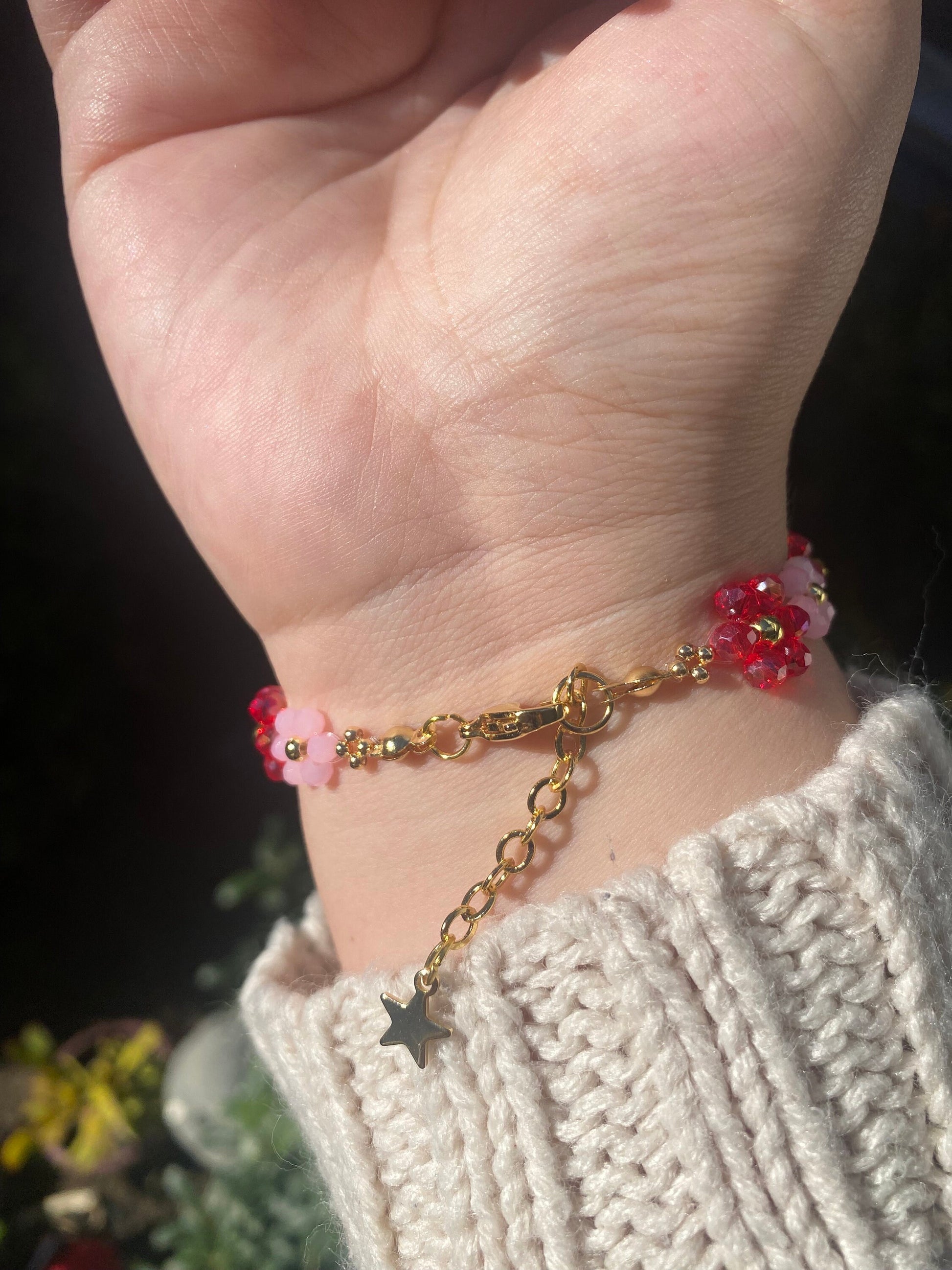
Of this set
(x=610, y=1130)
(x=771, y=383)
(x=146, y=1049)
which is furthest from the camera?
(x=146, y=1049)

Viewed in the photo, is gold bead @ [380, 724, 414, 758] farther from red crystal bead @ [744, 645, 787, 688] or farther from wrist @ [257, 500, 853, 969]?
red crystal bead @ [744, 645, 787, 688]

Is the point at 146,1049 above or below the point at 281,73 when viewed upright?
below

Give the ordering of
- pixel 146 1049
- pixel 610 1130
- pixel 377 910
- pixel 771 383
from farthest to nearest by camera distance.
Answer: pixel 146 1049, pixel 377 910, pixel 771 383, pixel 610 1130

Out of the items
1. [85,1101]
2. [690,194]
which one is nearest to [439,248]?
[690,194]

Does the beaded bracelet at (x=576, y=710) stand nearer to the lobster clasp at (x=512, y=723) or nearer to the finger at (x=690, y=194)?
the lobster clasp at (x=512, y=723)

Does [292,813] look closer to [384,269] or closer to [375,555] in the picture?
[375,555]

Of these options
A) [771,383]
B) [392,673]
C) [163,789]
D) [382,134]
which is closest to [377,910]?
[392,673]

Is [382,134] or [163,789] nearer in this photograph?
[382,134]

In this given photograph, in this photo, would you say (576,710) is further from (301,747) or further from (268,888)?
(268,888)
